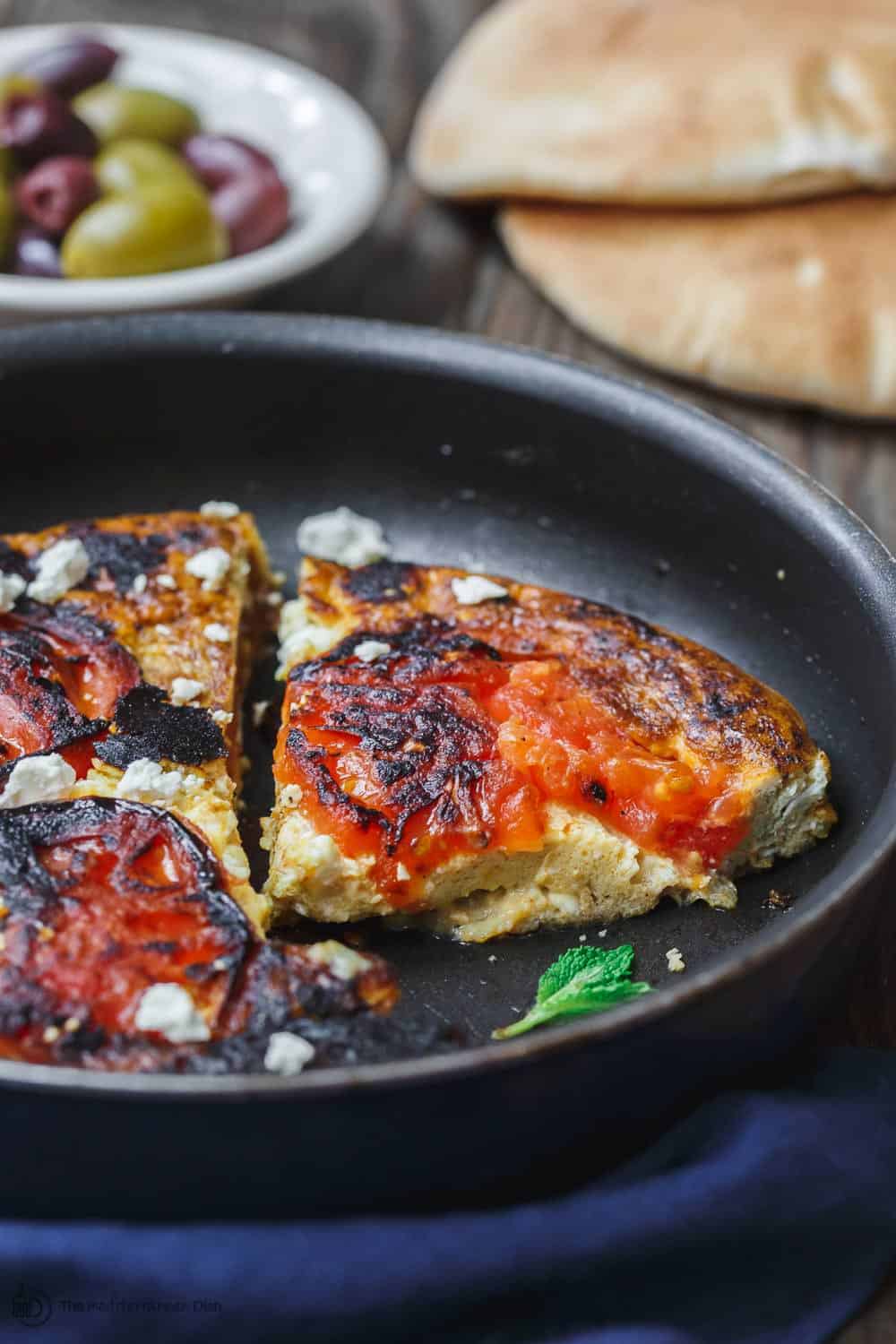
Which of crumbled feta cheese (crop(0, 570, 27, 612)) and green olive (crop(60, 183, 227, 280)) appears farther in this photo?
green olive (crop(60, 183, 227, 280))

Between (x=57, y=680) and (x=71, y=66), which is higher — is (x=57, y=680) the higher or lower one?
the lower one

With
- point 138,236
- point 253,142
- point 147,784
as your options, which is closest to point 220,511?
point 147,784

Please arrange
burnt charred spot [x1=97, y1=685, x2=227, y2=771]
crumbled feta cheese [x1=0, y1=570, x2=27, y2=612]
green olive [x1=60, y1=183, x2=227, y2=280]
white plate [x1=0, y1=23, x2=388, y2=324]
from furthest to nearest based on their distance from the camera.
A: green olive [x1=60, y1=183, x2=227, y2=280] → white plate [x1=0, y1=23, x2=388, y2=324] → crumbled feta cheese [x1=0, y1=570, x2=27, y2=612] → burnt charred spot [x1=97, y1=685, x2=227, y2=771]

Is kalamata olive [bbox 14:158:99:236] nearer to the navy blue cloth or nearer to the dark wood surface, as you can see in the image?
the dark wood surface

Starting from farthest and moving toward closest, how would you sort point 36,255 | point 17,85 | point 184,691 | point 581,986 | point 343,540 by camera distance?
point 17,85 < point 36,255 < point 343,540 < point 184,691 < point 581,986

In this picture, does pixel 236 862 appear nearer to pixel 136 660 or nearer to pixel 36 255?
pixel 136 660

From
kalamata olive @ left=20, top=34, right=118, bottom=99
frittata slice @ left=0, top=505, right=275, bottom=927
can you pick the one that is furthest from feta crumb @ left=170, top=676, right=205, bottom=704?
kalamata olive @ left=20, top=34, right=118, bottom=99

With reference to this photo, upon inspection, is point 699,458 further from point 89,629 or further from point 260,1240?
point 260,1240
